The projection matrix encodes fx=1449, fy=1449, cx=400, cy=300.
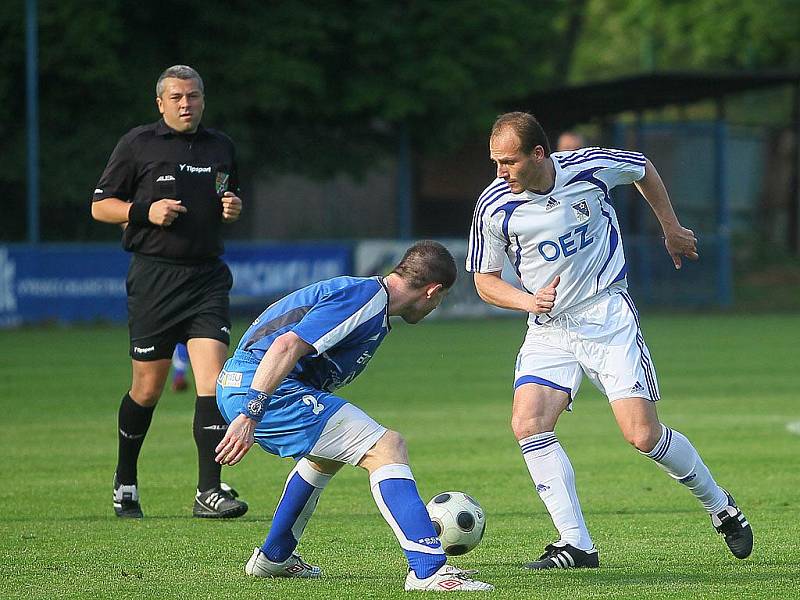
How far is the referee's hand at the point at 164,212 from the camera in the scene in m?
7.75

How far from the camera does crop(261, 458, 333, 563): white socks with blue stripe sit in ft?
19.9

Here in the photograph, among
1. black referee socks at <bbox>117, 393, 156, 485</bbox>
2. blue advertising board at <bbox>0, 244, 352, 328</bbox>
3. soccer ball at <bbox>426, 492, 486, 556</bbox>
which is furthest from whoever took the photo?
blue advertising board at <bbox>0, 244, 352, 328</bbox>

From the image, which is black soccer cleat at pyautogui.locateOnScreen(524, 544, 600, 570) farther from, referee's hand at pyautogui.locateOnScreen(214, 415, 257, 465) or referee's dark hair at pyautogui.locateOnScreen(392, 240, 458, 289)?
referee's hand at pyautogui.locateOnScreen(214, 415, 257, 465)

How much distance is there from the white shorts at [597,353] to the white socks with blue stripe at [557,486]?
263 mm

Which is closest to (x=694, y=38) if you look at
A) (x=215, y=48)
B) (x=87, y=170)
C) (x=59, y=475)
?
(x=215, y=48)

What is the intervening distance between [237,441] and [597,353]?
182cm

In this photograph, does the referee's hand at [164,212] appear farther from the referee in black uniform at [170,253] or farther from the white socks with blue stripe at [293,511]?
the white socks with blue stripe at [293,511]

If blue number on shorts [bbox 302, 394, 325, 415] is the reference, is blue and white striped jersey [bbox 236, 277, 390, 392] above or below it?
above

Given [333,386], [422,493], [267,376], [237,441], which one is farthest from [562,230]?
[422,493]

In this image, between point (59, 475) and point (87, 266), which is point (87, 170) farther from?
point (59, 475)

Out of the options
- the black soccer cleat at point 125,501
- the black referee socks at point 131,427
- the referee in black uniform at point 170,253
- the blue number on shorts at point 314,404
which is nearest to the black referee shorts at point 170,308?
the referee in black uniform at point 170,253

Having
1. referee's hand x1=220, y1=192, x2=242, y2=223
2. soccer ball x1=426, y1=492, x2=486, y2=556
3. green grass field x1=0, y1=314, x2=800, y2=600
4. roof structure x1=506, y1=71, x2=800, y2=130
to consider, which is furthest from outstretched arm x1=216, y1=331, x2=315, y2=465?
roof structure x1=506, y1=71, x2=800, y2=130

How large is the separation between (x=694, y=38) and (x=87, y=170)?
18208 mm

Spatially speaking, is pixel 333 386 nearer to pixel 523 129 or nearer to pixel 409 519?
pixel 409 519
